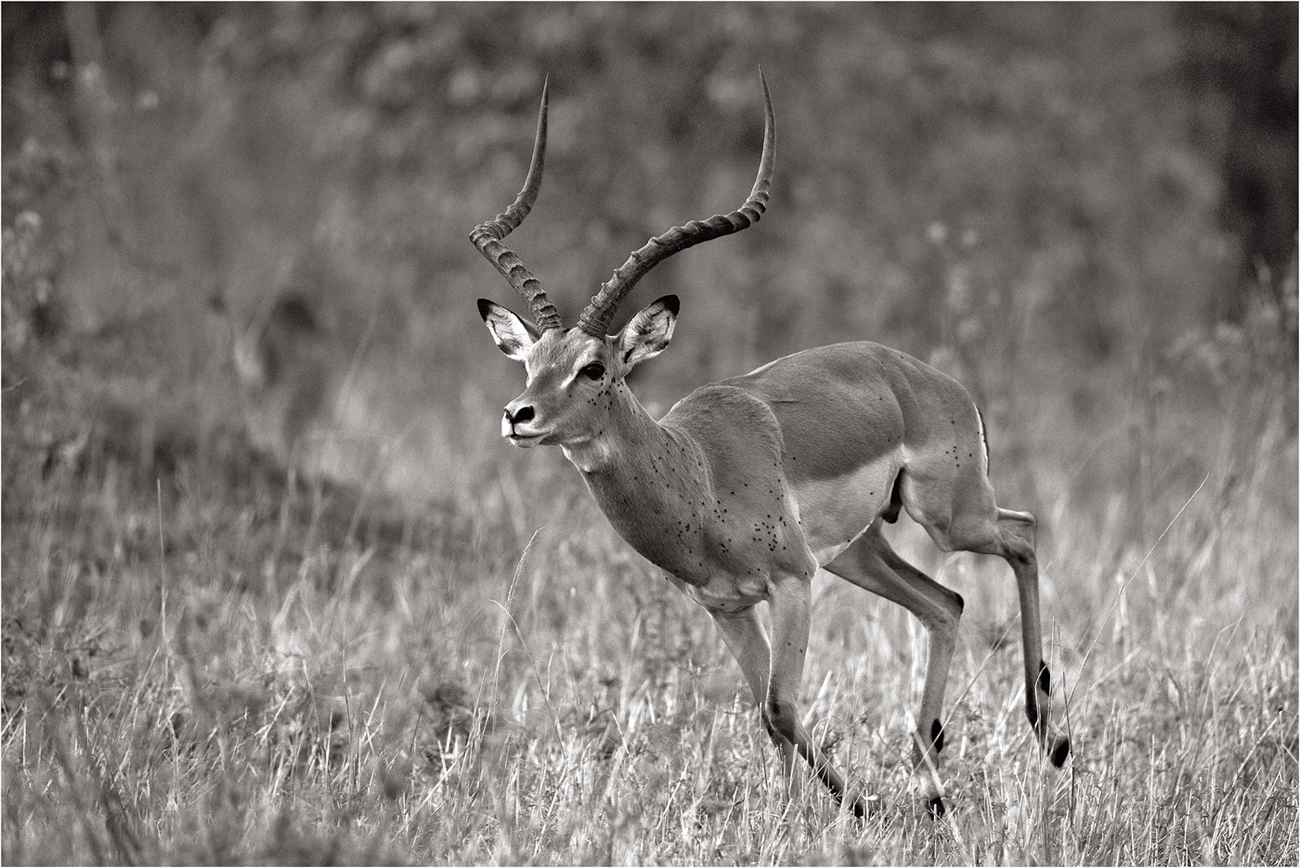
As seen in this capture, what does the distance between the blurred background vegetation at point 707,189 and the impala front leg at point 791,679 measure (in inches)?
200

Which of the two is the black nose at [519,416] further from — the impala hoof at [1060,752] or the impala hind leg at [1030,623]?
the impala hoof at [1060,752]

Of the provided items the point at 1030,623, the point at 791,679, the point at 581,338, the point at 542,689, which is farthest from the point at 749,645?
the point at 581,338

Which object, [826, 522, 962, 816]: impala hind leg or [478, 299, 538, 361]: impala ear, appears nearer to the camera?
[478, 299, 538, 361]: impala ear

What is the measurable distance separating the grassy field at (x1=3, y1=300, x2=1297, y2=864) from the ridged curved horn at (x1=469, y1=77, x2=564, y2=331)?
0.89 m

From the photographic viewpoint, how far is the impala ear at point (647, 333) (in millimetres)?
5137

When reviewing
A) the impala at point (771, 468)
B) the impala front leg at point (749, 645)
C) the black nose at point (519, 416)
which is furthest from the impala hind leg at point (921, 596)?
the black nose at point (519, 416)

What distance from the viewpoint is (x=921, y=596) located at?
612 cm

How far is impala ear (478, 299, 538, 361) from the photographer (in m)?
5.20

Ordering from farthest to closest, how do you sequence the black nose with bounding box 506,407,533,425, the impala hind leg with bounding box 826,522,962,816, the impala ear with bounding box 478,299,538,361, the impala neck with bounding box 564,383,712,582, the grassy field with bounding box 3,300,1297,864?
the impala hind leg with bounding box 826,522,962,816 < the impala ear with bounding box 478,299,538,361 < the impala neck with bounding box 564,383,712,582 < the grassy field with bounding box 3,300,1297,864 < the black nose with bounding box 506,407,533,425

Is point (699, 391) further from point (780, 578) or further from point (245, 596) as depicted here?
point (245, 596)

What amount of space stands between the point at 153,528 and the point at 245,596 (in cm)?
105

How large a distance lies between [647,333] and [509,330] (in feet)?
1.63

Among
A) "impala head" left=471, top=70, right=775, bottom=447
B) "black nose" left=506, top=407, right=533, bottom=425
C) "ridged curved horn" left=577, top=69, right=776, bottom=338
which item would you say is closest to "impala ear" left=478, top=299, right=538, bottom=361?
"impala head" left=471, top=70, right=775, bottom=447

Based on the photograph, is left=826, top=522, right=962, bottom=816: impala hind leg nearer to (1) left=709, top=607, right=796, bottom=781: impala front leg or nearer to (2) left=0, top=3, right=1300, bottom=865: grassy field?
(2) left=0, top=3, right=1300, bottom=865: grassy field
